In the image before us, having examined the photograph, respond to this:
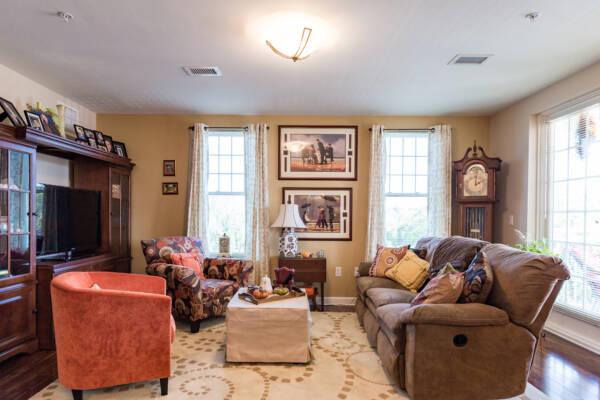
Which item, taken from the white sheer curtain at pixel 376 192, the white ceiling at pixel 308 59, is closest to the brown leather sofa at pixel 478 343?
the white ceiling at pixel 308 59

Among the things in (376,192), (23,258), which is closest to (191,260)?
(23,258)

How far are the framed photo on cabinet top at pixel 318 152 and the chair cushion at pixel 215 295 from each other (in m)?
1.66

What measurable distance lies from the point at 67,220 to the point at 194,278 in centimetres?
146

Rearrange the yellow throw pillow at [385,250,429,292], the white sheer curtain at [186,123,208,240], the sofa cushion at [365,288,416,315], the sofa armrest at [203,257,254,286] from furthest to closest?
the white sheer curtain at [186,123,208,240]
the sofa armrest at [203,257,254,286]
the yellow throw pillow at [385,250,429,292]
the sofa cushion at [365,288,416,315]

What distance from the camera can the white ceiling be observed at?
7.22ft

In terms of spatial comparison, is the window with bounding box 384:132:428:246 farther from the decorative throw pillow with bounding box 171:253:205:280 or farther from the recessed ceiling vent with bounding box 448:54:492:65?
the decorative throw pillow with bounding box 171:253:205:280

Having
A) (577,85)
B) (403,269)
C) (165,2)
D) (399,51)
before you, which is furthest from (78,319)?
(577,85)

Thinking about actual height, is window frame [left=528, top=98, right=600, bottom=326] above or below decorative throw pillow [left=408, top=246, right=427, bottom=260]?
above

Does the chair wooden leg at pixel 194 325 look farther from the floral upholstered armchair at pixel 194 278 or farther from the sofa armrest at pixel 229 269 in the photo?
the sofa armrest at pixel 229 269

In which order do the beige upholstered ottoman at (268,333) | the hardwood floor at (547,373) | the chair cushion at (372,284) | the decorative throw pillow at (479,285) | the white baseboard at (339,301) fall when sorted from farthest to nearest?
the white baseboard at (339,301)
the chair cushion at (372,284)
the beige upholstered ottoman at (268,333)
the hardwood floor at (547,373)
the decorative throw pillow at (479,285)

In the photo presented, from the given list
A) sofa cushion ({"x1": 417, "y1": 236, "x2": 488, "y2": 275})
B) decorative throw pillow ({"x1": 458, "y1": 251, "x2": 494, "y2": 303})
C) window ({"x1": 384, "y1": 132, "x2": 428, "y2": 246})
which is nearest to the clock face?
window ({"x1": 384, "y1": 132, "x2": 428, "y2": 246})

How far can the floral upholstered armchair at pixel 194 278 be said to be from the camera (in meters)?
3.25

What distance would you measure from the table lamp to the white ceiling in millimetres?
1314

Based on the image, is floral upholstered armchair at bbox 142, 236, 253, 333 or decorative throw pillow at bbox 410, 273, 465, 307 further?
floral upholstered armchair at bbox 142, 236, 253, 333
